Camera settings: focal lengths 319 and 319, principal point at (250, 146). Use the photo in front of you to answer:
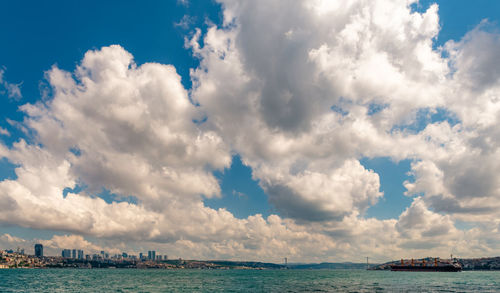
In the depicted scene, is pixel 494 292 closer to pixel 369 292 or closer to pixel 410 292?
pixel 410 292

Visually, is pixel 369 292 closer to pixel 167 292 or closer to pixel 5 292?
pixel 167 292

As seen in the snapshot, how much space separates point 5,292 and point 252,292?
79710 mm

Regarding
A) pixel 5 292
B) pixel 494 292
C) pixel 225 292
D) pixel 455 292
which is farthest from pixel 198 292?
pixel 494 292

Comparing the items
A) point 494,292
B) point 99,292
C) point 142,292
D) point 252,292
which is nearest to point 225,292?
point 252,292

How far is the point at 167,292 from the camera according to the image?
10788 cm

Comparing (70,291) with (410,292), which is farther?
(70,291)

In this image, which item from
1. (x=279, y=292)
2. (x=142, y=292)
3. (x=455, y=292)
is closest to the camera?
(x=455, y=292)

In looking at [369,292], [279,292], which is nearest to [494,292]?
[369,292]

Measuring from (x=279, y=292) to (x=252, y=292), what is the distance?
9.96m

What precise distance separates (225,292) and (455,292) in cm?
7033

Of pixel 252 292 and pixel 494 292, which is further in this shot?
pixel 252 292

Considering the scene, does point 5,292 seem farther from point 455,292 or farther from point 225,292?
point 455,292

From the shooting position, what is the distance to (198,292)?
107375 millimetres

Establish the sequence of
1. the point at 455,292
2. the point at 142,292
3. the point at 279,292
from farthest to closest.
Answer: the point at 142,292, the point at 279,292, the point at 455,292
